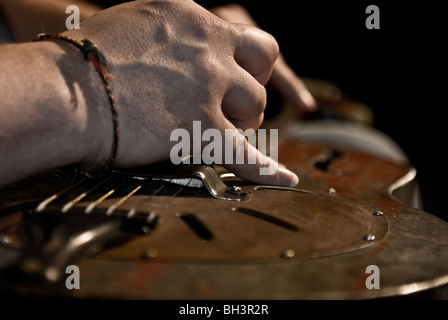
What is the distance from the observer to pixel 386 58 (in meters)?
3.09

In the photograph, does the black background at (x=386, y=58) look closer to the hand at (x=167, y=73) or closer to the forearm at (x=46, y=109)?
the hand at (x=167, y=73)

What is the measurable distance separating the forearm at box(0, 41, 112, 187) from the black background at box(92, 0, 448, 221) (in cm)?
234

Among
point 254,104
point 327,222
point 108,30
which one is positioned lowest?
point 327,222

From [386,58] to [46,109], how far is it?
9.43 feet

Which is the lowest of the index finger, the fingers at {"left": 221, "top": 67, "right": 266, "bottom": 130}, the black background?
the black background

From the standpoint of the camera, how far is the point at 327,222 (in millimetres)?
654

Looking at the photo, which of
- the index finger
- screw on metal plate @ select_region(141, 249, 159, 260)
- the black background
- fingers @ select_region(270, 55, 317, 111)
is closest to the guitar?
screw on metal plate @ select_region(141, 249, 159, 260)

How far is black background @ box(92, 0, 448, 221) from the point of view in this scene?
2.94 meters

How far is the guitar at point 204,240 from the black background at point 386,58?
233 cm

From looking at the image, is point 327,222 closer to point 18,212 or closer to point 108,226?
point 108,226

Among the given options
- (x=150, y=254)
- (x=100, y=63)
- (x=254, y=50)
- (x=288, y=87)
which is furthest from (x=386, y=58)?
(x=150, y=254)

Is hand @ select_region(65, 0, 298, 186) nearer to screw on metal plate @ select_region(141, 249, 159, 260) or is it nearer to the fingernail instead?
the fingernail
